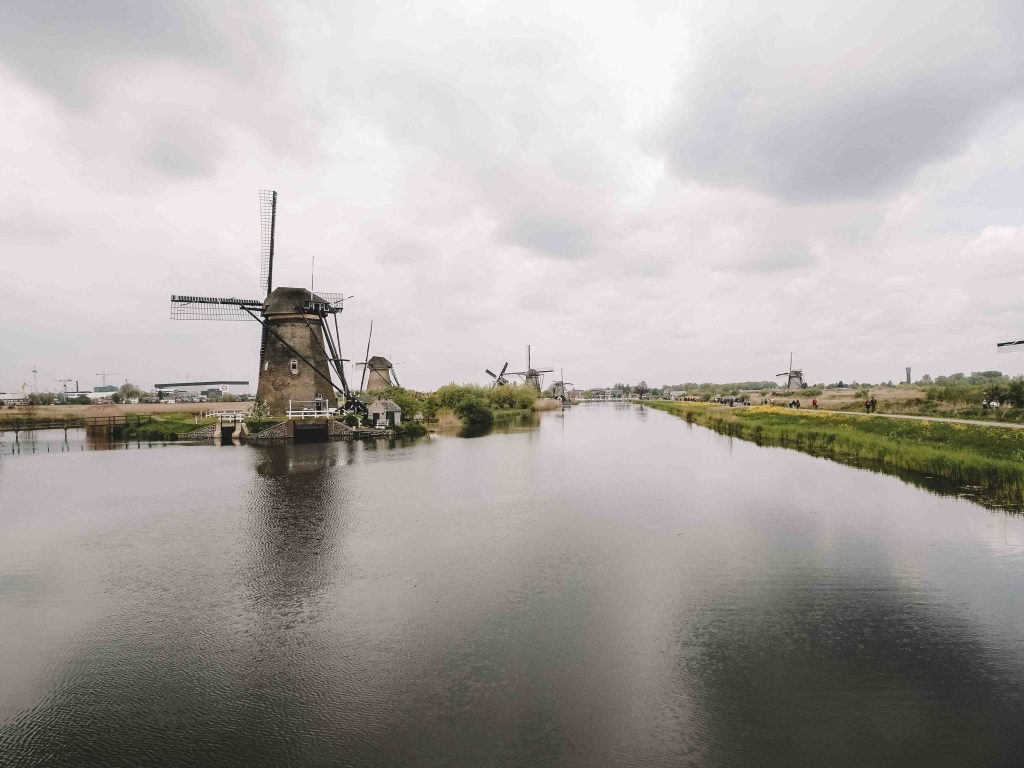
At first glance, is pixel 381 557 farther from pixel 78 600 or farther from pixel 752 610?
pixel 752 610

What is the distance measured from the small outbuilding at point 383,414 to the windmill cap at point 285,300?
9.45m

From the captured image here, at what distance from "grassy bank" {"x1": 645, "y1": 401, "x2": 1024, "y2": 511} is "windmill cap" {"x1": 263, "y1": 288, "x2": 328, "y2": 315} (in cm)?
3513

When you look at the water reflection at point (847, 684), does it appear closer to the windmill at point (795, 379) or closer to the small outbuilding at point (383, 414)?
Answer: the small outbuilding at point (383, 414)

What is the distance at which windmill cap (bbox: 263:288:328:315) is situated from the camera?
129 ft

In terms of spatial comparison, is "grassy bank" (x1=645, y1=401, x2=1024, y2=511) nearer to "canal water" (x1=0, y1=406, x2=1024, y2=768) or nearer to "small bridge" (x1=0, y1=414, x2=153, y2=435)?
"canal water" (x1=0, y1=406, x2=1024, y2=768)

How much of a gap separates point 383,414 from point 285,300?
11373 millimetres

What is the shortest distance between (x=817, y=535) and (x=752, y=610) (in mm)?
5664

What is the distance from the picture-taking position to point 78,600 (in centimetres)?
917

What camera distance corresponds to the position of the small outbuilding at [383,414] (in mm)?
40875

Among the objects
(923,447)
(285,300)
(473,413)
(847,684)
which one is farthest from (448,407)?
(847,684)

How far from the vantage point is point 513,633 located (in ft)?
25.5

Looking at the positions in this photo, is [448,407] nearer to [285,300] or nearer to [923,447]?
[285,300]

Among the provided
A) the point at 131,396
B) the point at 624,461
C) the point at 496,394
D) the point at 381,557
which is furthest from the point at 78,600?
the point at 131,396

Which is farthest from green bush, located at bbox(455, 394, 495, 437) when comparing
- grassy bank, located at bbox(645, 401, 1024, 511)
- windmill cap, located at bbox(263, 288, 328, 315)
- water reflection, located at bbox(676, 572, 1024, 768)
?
water reflection, located at bbox(676, 572, 1024, 768)
